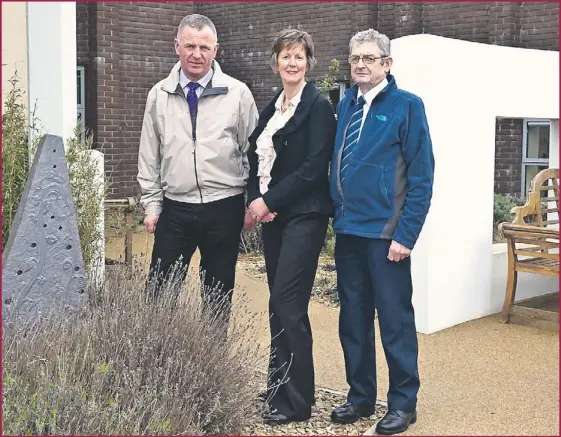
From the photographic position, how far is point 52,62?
205 inches

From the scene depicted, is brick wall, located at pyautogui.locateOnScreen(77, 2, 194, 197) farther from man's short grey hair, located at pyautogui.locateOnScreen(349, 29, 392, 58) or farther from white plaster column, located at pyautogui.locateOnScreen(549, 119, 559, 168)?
man's short grey hair, located at pyautogui.locateOnScreen(349, 29, 392, 58)

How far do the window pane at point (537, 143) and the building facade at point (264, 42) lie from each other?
0.05ft

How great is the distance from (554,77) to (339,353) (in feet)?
10.9

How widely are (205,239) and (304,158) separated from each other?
86 cm

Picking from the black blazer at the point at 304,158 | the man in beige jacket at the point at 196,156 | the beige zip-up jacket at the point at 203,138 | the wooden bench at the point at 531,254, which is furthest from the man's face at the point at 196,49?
the wooden bench at the point at 531,254

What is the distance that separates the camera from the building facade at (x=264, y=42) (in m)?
11.1

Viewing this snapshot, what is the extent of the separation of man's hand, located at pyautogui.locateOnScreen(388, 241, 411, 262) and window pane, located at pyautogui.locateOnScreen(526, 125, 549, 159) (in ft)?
25.8

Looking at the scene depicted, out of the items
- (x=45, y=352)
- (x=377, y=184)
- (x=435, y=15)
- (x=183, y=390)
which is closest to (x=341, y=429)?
(x=183, y=390)

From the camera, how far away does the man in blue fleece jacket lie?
4.02m

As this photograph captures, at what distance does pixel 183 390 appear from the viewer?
385 cm

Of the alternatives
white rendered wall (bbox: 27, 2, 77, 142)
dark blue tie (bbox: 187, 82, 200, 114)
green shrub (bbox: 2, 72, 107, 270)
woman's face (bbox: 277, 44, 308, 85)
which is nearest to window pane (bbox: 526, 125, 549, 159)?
green shrub (bbox: 2, 72, 107, 270)

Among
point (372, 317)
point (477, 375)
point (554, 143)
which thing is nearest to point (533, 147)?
point (554, 143)

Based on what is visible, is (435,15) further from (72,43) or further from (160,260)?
(160,260)

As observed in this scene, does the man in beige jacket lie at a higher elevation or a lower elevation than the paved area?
higher
